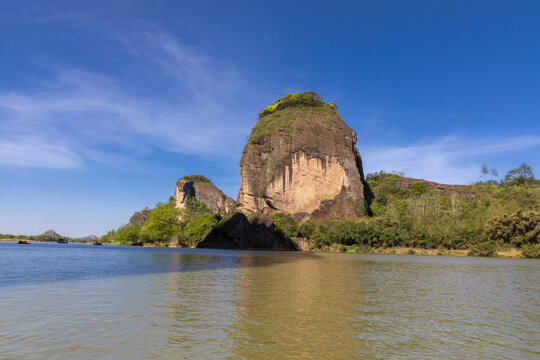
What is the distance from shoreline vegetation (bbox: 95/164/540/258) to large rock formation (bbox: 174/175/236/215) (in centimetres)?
7482

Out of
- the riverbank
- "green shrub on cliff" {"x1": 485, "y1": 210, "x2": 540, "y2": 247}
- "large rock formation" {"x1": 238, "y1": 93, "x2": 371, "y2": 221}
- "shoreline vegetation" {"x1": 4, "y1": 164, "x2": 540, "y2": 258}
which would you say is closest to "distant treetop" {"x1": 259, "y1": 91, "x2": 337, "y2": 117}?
"large rock formation" {"x1": 238, "y1": 93, "x2": 371, "y2": 221}

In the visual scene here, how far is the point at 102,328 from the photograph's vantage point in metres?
7.49

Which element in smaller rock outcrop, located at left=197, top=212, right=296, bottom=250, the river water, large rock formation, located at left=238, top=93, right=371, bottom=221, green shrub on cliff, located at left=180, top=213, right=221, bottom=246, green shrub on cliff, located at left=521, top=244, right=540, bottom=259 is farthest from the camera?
large rock formation, located at left=238, top=93, right=371, bottom=221

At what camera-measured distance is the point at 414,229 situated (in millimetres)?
63812

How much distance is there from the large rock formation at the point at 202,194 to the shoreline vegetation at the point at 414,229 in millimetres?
74821

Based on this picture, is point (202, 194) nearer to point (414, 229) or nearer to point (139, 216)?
point (139, 216)

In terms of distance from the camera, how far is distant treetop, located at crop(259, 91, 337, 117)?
347 feet

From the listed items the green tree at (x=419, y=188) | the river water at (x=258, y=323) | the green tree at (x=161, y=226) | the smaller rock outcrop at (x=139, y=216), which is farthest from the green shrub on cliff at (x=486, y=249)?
the smaller rock outcrop at (x=139, y=216)

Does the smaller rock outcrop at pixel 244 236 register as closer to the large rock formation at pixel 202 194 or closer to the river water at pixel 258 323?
the river water at pixel 258 323

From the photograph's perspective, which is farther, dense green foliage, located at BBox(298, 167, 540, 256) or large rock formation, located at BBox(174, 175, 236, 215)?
large rock formation, located at BBox(174, 175, 236, 215)

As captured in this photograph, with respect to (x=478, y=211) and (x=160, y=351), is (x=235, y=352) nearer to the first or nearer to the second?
(x=160, y=351)

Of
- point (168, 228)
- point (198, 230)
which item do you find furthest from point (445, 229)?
point (168, 228)

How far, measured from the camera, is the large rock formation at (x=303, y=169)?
3388 inches

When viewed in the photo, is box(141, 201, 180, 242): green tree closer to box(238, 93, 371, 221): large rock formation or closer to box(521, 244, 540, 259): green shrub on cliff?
box(238, 93, 371, 221): large rock formation
